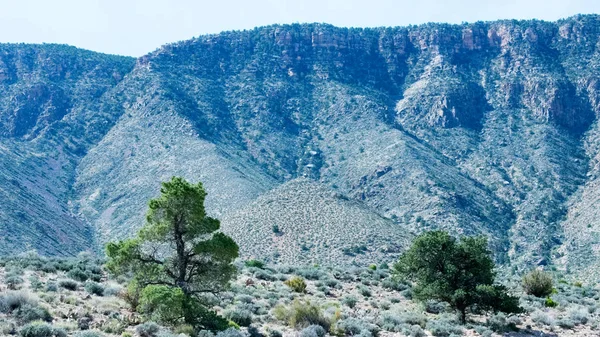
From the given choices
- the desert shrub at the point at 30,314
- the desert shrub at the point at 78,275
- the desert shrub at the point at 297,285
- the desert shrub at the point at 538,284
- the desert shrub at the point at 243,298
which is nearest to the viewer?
the desert shrub at the point at 30,314

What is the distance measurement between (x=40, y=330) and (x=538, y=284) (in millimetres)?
A: 26336

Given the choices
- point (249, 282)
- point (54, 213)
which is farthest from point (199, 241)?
point (54, 213)

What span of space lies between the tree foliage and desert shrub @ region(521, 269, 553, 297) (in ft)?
30.4

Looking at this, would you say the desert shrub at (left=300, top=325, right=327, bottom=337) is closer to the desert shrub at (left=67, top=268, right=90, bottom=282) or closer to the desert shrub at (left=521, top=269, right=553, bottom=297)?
the desert shrub at (left=67, top=268, right=90, bottom=282)

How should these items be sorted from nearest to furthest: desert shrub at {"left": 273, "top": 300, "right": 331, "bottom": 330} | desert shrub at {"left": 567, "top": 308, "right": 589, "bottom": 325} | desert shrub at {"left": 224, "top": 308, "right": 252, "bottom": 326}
A: desert shrub at {"left": 273, "top": 300, "right": 331, "bottom": 330} < desert shrub at {"left": 224, "top": 308, "right": 252, "bottom": 326} < desert shrub at {"left": 567, "top": 308, "right": 589, "bottom": 325}

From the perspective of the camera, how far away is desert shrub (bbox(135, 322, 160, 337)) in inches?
688

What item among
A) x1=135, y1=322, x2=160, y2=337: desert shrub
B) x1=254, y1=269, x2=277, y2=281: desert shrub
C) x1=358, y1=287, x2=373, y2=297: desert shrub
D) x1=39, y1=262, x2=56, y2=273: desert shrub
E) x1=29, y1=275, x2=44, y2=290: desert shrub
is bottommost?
x1=135, y1=322, x2=160, y2=337: desert shrub

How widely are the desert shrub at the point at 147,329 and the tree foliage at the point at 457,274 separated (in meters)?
11.1

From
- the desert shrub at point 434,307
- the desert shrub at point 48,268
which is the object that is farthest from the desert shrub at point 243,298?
the desert shrub at point 48,268

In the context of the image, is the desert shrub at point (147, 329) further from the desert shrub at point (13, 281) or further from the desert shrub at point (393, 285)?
the desert shrub at point (393, 285)

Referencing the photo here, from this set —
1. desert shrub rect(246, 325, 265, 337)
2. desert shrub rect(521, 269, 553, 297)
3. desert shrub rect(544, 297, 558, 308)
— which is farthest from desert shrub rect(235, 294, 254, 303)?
desert shrub rect(521, 269, 553, 297)

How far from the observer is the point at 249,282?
98.2 feet

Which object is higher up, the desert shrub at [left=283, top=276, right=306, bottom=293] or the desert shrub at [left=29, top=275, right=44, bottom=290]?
the desert shrub at [left=283, top=276, right=306, bottom=293]

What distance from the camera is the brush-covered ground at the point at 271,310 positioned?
57.4 feet
